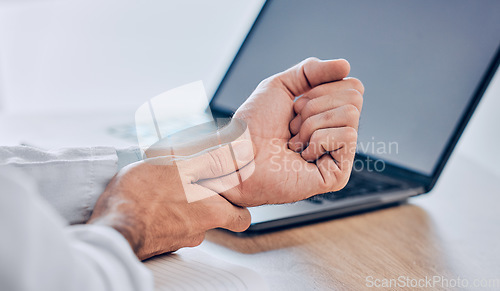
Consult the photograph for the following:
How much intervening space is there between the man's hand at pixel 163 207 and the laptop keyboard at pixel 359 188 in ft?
0.48

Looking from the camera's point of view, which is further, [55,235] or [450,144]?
[450,144]

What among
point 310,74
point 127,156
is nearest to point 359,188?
point 310,74

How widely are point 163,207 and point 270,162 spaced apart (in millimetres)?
127

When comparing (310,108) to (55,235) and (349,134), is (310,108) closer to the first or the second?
(349,134)

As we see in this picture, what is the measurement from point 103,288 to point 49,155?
0.64 ft

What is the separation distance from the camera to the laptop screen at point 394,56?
484 mm

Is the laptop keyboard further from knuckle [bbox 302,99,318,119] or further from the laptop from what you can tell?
knuckle [bbox 302,99,318,119]

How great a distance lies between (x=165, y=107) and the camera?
0.47m

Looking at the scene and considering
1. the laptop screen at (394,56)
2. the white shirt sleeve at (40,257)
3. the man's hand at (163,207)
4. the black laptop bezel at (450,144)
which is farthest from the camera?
the black laptop bezel at (450,144)

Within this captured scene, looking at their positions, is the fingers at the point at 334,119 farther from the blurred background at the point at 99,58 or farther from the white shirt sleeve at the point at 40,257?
the white shirt sleeve at the point at 40,257

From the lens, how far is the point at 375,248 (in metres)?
0.49

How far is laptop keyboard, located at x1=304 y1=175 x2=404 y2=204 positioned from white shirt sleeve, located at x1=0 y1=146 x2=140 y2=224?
28 cm

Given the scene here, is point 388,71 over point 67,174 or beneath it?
over

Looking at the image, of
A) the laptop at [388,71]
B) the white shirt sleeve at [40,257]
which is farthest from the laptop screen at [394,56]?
the white shirt sleeve at [40,257]
